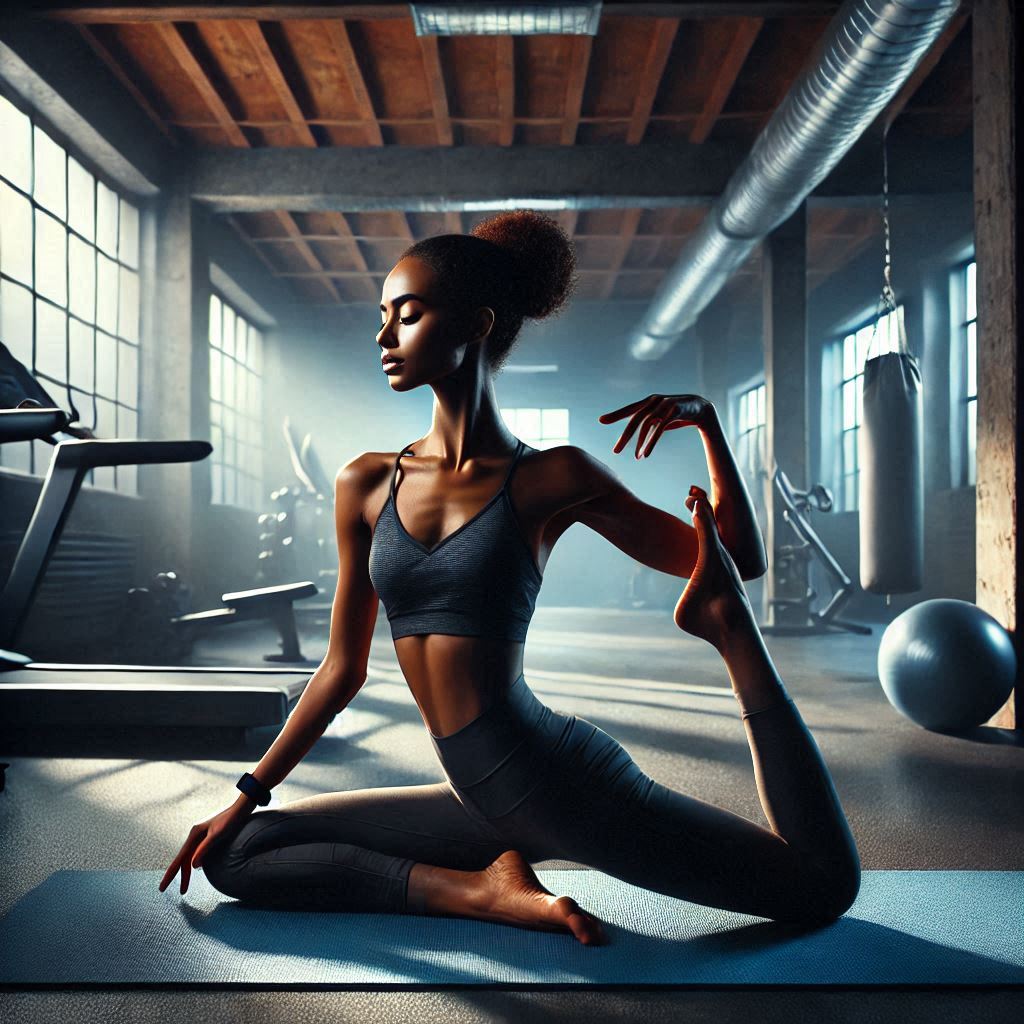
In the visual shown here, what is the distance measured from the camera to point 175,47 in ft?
19.2

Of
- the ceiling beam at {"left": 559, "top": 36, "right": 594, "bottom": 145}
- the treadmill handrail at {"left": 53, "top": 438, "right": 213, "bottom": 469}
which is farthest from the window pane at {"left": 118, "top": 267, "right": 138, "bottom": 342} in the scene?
the treadmill handrail at {"left": 53, "top": 438, "right": 213, "bottom": 469}

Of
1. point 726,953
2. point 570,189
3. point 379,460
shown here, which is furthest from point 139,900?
point 570,189

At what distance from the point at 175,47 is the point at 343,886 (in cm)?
586

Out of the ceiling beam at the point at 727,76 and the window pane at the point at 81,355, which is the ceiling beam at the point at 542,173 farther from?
the window pane at the point at 81,355

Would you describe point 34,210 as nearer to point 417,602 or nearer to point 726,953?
point 417,602

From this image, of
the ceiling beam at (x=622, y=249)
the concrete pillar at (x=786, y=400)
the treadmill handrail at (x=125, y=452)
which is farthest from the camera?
the ceiling beam at (x=622, y=249)

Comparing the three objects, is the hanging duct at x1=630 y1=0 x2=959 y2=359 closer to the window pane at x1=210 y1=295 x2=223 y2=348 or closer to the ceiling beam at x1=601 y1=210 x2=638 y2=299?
the ceiling beam at x1=601 y1=210 x2=638 y2=299

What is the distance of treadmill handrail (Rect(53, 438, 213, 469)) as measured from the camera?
3.02 m

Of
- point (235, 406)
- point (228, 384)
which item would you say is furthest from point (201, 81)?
point (235, 406)

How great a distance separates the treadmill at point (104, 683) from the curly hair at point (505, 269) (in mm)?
1666

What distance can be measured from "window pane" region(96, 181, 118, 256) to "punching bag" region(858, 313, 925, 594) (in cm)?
536

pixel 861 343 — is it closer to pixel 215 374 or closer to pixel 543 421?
pixel 543 421

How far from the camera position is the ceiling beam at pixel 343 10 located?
→ 5.14 meters

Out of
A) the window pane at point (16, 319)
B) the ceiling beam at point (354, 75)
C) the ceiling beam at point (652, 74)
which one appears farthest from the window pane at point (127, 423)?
the ceiling beam at point (652, 74)
